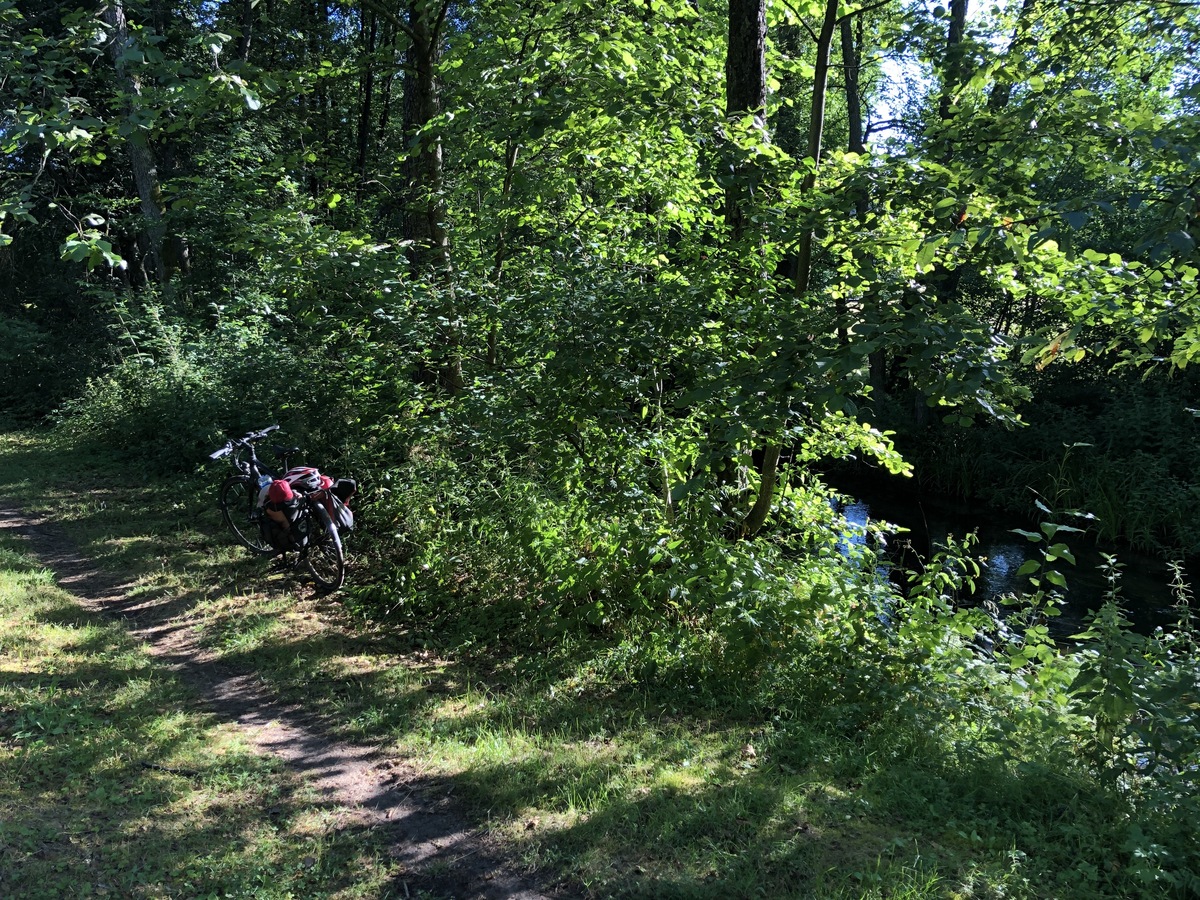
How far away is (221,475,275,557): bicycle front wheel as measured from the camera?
25.0ft

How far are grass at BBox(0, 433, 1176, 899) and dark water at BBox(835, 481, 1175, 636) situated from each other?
2540mm

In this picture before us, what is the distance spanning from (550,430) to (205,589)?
3378 mm

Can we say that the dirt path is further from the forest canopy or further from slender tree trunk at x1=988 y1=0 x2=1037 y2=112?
slender tree trunk at x1=988 y1=0 x2=1037 y2=112

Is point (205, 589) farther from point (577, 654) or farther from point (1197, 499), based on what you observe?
point (1197, 499)

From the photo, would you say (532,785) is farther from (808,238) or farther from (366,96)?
(366,96)

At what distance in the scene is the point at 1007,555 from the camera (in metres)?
11.7

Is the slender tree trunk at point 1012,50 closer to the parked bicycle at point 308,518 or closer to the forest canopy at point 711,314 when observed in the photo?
the forest canopy at point 711,314

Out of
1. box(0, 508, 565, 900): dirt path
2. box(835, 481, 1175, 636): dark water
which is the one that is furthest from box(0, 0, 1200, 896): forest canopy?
box(835, 481, 1175, 636): dark water

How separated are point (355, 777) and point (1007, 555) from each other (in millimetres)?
10735

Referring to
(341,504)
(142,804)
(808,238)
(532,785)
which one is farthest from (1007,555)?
(142,804)

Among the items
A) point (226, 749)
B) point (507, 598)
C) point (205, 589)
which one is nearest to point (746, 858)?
point (226, 749)

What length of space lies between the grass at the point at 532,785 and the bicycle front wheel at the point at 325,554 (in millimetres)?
959

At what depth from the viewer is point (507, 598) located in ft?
20.0

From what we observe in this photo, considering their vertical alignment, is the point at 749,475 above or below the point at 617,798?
above
